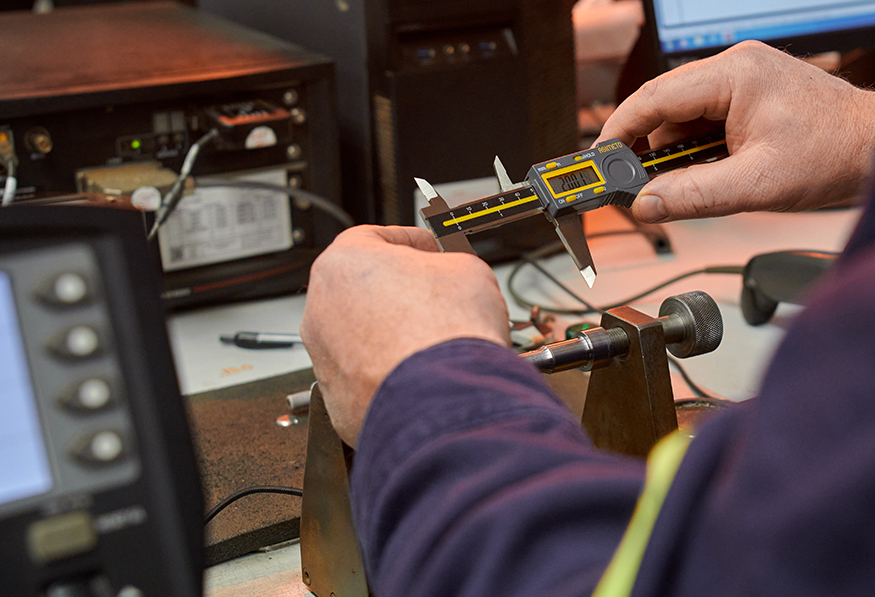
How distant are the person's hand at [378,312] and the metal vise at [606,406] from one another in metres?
0.08

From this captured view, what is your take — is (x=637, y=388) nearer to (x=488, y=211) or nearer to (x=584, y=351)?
(x=584, y=351)

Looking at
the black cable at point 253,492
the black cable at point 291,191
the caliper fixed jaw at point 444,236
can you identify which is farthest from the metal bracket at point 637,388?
the black cable at point 291,191

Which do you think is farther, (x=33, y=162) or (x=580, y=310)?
(x=580, y=310)

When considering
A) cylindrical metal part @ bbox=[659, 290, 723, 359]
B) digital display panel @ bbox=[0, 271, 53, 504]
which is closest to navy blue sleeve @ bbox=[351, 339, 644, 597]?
digital display panel @ bbox=[0, 271, 53, 504]

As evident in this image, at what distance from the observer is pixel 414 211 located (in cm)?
95

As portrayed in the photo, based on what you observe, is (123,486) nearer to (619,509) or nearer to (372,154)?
(619,509)

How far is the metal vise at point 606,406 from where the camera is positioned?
0.49 metres

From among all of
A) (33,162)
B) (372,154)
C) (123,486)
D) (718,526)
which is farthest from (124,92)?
(718,526)

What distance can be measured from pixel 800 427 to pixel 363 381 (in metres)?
0.22

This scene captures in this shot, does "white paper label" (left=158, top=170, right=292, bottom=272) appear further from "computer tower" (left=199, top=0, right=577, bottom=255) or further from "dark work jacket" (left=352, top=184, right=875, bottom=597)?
"dark work jacket" (left=352, top=184, right=875, bottom=597)

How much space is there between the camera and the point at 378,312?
0.37 meters

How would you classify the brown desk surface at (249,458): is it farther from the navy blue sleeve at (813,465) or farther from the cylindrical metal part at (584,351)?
the navy blue sleeve at (813,465)

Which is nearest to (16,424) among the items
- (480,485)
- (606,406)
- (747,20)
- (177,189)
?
(480,485)

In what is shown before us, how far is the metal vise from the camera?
0.49 metres
